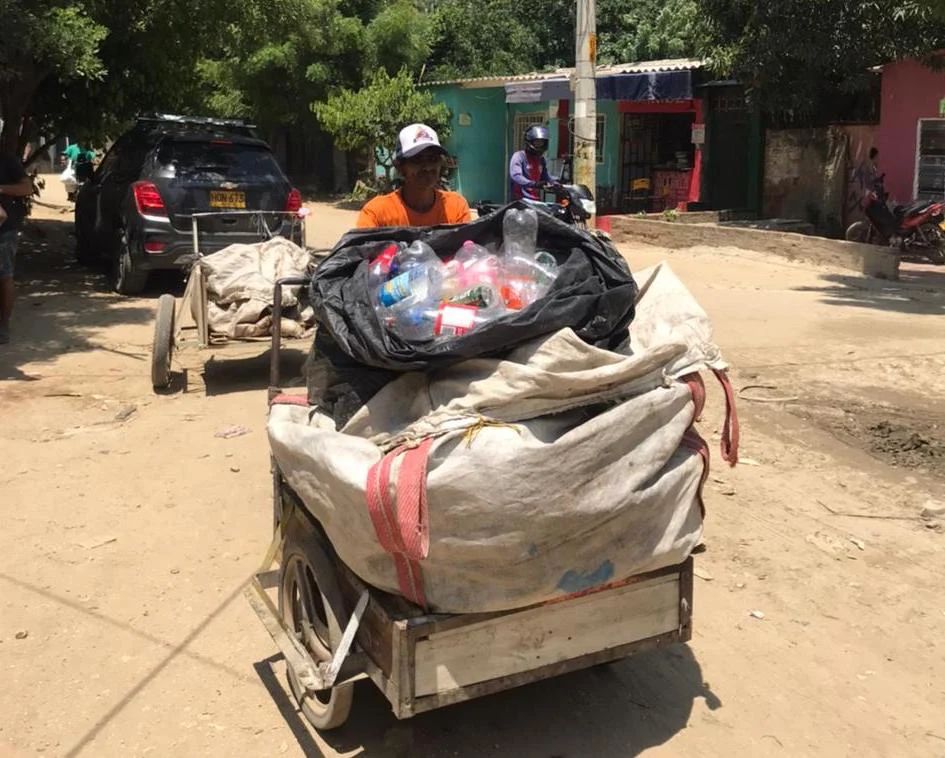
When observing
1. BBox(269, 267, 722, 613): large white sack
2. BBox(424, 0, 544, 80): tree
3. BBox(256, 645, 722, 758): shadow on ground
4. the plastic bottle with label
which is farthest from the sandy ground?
BBox(424, 0, 544, 80): tree

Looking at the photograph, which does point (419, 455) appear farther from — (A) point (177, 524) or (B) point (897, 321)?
(B) point (897, 321)

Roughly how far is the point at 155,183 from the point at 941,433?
7.62 meters

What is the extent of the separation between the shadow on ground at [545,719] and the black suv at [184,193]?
22.1ft

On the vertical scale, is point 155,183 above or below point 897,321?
above

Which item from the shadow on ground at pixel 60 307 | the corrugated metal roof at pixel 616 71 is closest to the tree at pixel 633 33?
the corrugated metal roof at pixel 616 71

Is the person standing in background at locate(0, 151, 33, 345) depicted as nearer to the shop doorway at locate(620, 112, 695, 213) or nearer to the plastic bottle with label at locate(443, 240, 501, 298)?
the plastic bottle with label at locate(443, 240, 501, 298)

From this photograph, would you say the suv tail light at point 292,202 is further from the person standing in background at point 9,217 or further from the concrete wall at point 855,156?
the concrete wall at point 855,156

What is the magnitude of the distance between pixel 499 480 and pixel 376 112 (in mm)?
20475

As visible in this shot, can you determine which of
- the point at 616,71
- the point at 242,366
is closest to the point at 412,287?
the point at 242,366

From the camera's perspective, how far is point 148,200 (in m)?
10.2

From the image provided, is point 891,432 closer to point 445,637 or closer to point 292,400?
point 292,400

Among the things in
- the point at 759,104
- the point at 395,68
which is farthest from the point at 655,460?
the point at 395,68

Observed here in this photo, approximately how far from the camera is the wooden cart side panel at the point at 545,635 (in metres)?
2.72

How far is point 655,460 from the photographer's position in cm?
283
